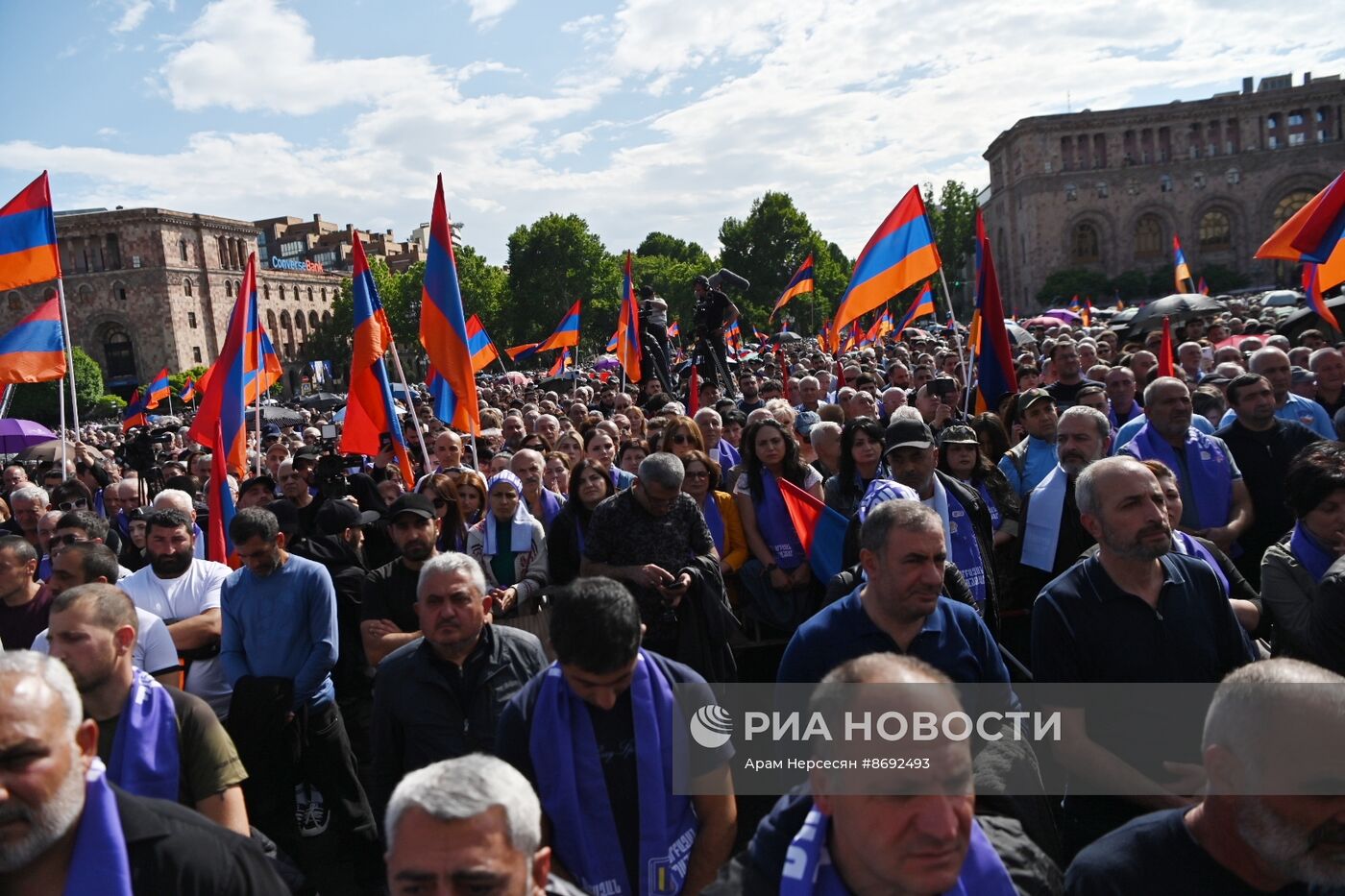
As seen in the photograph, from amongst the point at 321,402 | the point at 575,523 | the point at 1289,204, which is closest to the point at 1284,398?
the point at 575,523

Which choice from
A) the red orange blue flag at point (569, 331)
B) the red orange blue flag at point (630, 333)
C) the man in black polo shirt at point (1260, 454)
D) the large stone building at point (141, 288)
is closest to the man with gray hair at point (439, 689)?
the man in black polo shirt at point (1260, 454)

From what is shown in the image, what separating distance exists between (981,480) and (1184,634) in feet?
8.11

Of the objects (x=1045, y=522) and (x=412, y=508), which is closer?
(x=1045, y=522)

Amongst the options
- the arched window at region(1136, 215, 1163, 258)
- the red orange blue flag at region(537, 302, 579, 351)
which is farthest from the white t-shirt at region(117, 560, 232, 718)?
the arched window at region(1136, 215, 1163, 258)

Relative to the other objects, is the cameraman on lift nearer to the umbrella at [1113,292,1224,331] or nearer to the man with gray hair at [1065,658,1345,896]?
the man with gray hair at [1065,658,1345,896]

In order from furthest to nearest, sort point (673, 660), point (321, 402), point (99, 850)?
point (321, 402)
point (673, 660)
point (99, 850)

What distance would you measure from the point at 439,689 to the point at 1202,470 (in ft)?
12.7

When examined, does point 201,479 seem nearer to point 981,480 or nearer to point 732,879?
point 981,480

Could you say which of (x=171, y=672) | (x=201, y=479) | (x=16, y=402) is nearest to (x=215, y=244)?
(x=16, y=402)

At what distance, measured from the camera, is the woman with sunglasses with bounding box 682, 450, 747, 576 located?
17.5 ft

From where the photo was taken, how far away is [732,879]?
196cm

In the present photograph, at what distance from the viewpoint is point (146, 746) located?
2744 millimetres

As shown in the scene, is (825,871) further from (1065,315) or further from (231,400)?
(1065,315)

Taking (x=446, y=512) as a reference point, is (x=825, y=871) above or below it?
below
